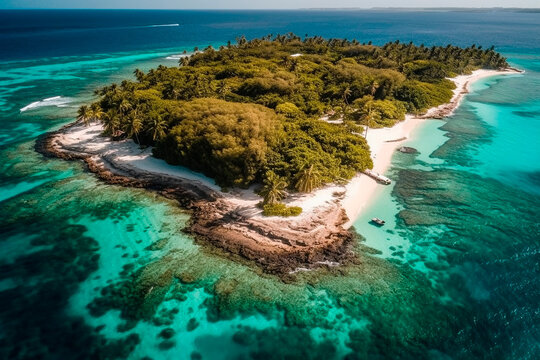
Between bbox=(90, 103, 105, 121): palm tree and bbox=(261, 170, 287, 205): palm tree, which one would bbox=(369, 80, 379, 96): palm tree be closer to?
bbox=(261, 170, 287, 205): palm tree

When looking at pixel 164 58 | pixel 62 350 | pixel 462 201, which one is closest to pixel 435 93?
pixel 462 201

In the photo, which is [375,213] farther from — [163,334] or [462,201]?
[163,334]

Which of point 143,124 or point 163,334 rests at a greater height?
point 143,124

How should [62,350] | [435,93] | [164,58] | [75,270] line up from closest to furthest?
1. [62,350]
2. [75,270]
3. [435,93]
4. [164,58]

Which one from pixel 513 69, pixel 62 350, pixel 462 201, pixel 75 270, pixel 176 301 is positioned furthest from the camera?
pixel 513 69

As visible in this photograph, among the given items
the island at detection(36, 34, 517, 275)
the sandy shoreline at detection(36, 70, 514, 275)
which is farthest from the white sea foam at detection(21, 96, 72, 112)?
the sandy shoreline at detection(36, 70, 514, 275)

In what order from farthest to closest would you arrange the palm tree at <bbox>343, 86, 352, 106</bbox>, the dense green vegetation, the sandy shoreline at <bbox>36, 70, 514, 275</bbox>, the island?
1. the palm tree at <bbox>343, 86, 352, 106</bbox>
2. the dense green vegetation
3. the island
4. the sandy shoreline at <bbox>36, 70, 514, 275</bbox>
